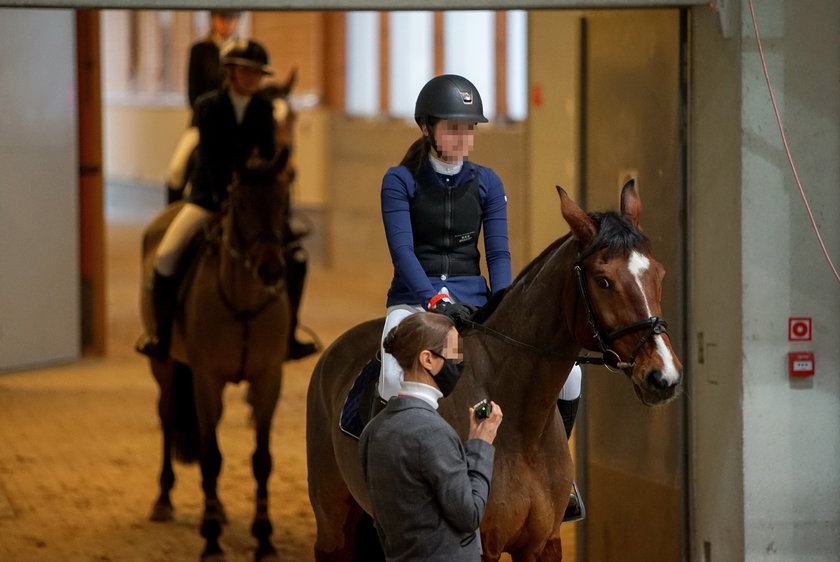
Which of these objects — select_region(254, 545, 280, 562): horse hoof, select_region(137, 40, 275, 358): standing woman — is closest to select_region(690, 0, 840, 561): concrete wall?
select_region(254, 545, 280, 562): horse hoof

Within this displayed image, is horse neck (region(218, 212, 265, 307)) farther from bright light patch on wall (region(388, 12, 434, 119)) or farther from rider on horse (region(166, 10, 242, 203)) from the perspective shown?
bright light patch on wall (region(388, 12, 434, 119))

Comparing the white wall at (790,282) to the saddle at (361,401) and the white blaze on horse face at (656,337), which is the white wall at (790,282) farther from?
the saddle at (361,401)

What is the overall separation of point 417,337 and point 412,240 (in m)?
1.05

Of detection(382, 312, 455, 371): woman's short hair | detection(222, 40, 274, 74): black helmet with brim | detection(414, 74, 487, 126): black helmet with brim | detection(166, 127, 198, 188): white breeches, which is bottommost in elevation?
detection(382, 312, 455, 371): woman's short hair

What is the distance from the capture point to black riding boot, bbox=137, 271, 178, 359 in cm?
727

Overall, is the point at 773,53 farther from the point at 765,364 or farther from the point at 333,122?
the point at 333,122

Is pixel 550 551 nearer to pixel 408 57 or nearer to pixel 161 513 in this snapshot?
pixel 161 513

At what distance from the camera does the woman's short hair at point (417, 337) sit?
3205 millimetres

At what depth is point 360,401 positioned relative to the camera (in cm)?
441

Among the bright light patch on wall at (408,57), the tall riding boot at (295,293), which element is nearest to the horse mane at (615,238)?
the tall riding boot at (295,293)

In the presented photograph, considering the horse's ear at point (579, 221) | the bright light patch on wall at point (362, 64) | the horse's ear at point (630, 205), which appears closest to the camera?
the horse's ear at point (579, 221)

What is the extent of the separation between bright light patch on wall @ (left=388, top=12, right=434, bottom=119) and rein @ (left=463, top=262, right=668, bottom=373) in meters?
11.3

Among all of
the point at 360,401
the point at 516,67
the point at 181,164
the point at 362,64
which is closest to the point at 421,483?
the point at 360,401

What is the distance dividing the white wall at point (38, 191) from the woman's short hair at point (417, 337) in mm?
8270
